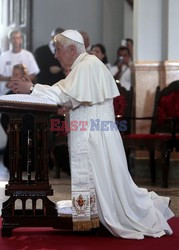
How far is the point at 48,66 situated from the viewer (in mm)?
13430

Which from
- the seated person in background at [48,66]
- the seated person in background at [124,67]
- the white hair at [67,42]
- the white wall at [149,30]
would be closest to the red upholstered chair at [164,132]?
the white wall at [149,30]

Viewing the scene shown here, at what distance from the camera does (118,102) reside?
34.5 ft

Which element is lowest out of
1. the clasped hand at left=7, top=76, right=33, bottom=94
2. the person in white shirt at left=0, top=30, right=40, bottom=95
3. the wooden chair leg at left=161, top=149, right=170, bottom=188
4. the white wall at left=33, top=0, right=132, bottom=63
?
the wooden chair leg at left=161, top=149, right=170, bottom=188

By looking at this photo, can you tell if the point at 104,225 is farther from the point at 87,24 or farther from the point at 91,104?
the point at 87,24

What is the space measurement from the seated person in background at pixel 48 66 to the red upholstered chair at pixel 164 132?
301 centimetres

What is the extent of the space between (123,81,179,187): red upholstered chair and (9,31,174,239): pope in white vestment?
3547 mm

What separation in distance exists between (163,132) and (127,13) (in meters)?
5.79

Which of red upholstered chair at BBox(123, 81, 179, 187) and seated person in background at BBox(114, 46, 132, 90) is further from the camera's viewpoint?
seated person in background at BBox(114, 46, 132, 90)

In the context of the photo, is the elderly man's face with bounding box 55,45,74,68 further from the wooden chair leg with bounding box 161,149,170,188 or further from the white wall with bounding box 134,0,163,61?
the white wall with bounding box 134,0,163,61

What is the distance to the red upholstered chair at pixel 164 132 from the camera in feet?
32.2

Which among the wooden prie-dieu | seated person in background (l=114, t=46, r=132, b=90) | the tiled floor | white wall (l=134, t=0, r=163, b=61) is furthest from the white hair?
seated person in background (l=114, t=46, r=132, b=90)

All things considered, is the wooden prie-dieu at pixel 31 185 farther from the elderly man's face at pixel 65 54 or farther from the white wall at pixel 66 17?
the white wall at pixel 66 17

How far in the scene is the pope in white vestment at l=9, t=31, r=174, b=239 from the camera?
6.14 meters

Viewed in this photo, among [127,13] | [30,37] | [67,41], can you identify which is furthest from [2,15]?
[67,41]
